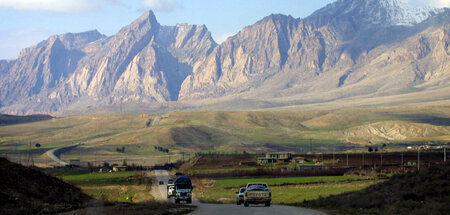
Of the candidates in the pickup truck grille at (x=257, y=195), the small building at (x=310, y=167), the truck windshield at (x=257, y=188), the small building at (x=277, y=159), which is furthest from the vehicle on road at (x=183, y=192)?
the small building at (x=277, y=159)

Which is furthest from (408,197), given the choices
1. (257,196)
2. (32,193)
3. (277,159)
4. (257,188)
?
(277,159)

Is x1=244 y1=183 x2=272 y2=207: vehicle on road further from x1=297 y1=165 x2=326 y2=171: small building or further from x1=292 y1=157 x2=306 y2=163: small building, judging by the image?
x1=292 y1=157 x2=306 y2=163: small building

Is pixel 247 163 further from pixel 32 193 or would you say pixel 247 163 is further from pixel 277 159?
pixel 32 193

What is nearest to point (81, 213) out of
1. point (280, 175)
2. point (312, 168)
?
point (280, 175)

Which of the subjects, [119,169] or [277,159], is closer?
[119,169]

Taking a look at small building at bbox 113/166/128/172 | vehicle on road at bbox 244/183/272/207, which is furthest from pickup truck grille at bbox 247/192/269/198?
small building at bbox 113/166/128/172

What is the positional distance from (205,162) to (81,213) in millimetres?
149724

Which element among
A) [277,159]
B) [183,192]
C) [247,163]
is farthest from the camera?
[277,159]

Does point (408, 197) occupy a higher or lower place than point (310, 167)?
higher

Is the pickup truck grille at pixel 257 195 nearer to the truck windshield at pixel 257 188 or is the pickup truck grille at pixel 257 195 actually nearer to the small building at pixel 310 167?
the truck windshield at pixel 257 188

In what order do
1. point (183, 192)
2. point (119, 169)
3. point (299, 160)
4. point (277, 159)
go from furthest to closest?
point (277, 159) < point (299, 160) < point (119, 169) < point (183, 192)

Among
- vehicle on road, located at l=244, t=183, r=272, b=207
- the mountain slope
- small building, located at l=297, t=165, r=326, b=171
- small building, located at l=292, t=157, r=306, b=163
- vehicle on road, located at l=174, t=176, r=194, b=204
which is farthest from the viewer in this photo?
small building, located at l=292, t=157, r=306, b=163

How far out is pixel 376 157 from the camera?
185m

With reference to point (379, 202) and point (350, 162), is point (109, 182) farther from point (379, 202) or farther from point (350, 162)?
point (379, 202)
